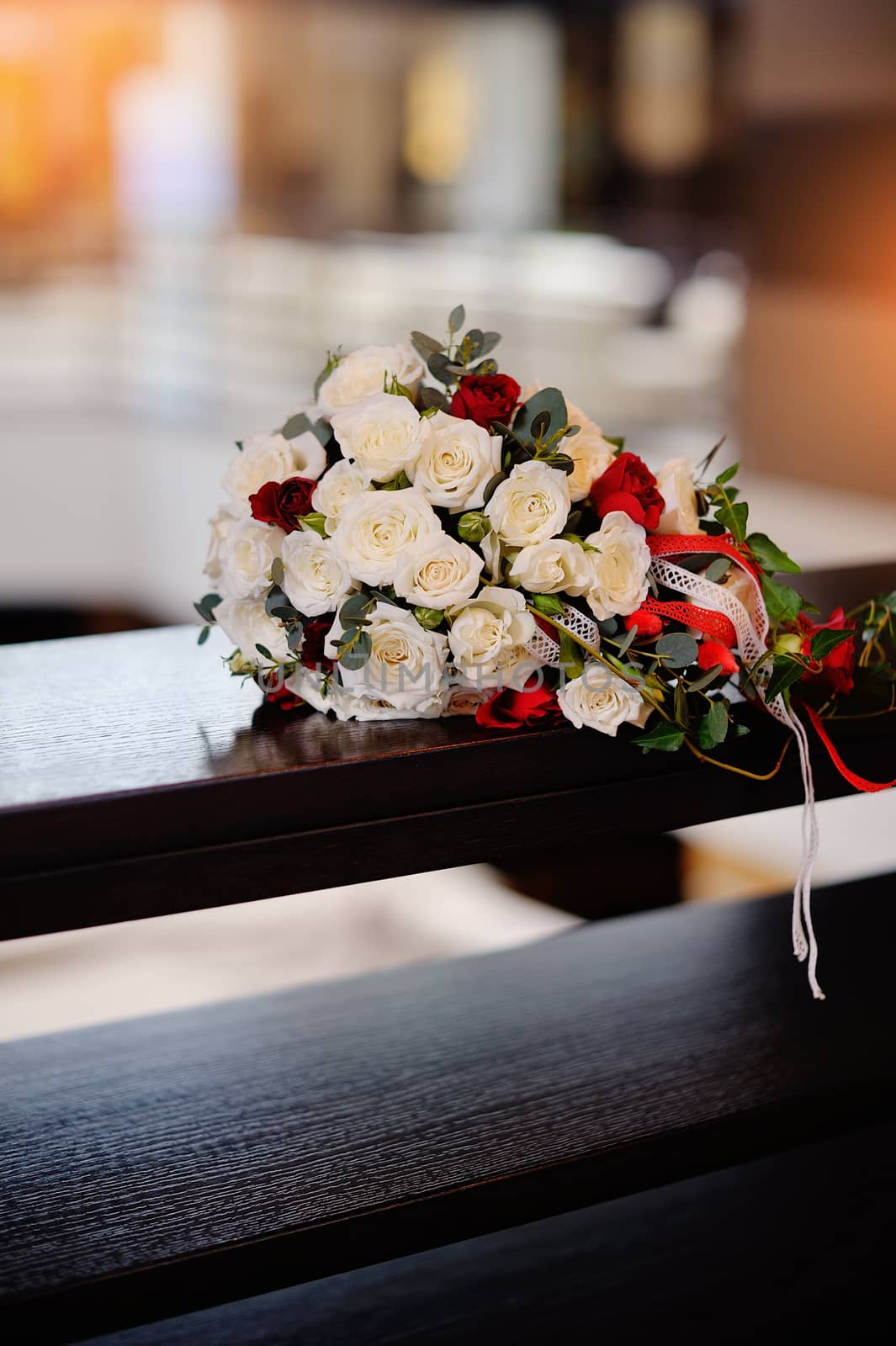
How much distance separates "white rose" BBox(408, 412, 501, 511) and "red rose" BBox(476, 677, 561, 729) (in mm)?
133

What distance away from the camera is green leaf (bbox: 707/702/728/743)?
3.03 ft

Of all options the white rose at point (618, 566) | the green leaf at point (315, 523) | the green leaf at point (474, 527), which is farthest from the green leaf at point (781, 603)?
the green leaf at point (315, 523)

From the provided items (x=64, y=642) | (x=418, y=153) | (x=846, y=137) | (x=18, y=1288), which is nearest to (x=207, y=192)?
(x=418, y=153)

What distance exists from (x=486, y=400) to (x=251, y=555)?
0.19 metres

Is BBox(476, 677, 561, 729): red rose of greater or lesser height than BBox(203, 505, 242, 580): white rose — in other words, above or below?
below

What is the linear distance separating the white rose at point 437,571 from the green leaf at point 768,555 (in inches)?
9.3

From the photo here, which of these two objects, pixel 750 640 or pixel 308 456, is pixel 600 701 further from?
pixel 308 456

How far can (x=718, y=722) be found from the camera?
36.4 inches

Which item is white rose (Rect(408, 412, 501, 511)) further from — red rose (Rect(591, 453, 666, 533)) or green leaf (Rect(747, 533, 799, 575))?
green leaf (Rect(747, 533, 799, 575))

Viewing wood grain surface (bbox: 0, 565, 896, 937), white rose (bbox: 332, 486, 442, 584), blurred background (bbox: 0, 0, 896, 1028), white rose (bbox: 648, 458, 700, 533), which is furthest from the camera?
blurred background (bbox: 0, 0, 896, 1028)

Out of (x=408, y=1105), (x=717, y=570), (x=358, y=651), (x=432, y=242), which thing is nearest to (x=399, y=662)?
(x=358, y=651)

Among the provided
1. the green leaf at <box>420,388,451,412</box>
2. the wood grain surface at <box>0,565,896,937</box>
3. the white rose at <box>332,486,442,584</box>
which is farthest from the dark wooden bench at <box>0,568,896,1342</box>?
the green leaf at <box>420,388,451,412</box>

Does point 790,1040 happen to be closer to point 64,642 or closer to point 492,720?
point 492,720

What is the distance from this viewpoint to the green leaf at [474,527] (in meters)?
0.92
